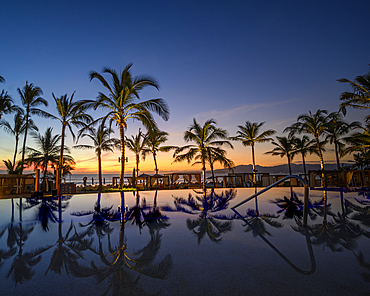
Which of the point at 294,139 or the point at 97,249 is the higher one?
the point at 294,139

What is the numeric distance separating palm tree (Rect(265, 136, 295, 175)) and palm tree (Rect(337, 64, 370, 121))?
14.4 metres

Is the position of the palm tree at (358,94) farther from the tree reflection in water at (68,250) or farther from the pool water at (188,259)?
the tree reflection in water at (68,250)

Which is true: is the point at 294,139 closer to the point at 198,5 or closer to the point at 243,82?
the point at 243,82

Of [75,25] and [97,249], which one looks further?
[75,25]

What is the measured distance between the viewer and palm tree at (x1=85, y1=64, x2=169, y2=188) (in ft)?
40.9

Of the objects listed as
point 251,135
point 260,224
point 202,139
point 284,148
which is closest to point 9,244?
point 260,224

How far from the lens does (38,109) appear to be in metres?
18.7

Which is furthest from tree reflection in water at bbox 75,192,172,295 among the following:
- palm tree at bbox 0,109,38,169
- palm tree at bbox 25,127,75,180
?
palm tree at bbox 25,127,75,180

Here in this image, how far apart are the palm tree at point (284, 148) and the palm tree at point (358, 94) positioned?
1439cm

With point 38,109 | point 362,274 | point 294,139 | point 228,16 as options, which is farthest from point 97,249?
point 294,139

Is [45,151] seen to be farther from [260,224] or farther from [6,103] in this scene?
[260,224]

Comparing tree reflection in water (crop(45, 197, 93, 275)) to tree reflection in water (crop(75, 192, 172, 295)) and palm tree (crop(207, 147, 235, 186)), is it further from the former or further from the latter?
palm tree (crop(207, 147, 235, 186))

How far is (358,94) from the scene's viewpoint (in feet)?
48.1

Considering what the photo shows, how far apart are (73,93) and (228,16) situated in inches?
562
